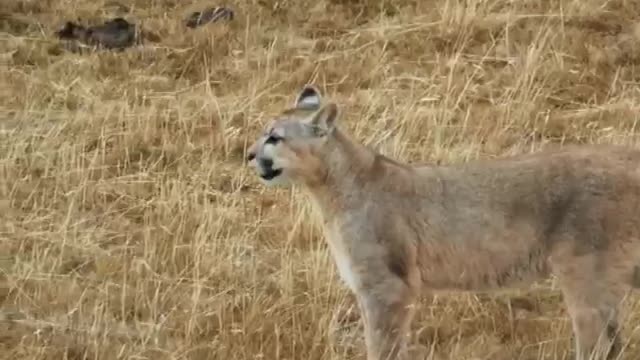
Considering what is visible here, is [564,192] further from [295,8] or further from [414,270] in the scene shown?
[295,8]

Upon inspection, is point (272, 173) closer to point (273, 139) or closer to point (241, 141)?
point (273, 139)

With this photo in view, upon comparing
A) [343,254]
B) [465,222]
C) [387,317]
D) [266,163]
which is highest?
[266,163]

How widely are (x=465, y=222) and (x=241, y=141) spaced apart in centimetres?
390

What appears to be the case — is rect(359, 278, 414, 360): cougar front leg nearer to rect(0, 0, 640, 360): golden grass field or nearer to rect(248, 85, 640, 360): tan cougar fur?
rect(248, 85, 640, 360): tan cougar fur

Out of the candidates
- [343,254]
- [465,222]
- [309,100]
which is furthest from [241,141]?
[465,222]

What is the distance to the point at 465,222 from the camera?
19.3 ft

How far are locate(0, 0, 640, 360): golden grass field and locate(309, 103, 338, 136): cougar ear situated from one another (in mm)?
913

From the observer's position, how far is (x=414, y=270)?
5879 millimetres

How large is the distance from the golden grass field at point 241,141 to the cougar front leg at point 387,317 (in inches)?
10.7

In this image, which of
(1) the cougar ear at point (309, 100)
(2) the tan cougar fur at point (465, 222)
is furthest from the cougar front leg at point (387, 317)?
(1) the cougar ear at point (309, 100)

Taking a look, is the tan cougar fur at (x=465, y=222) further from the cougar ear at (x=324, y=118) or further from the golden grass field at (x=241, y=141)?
the golden grass field at (x=241, y=141)

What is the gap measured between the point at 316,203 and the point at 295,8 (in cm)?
780

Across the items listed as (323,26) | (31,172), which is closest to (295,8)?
(323,26)

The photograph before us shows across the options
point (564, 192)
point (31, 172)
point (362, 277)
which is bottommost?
Result: point (31, 172)
